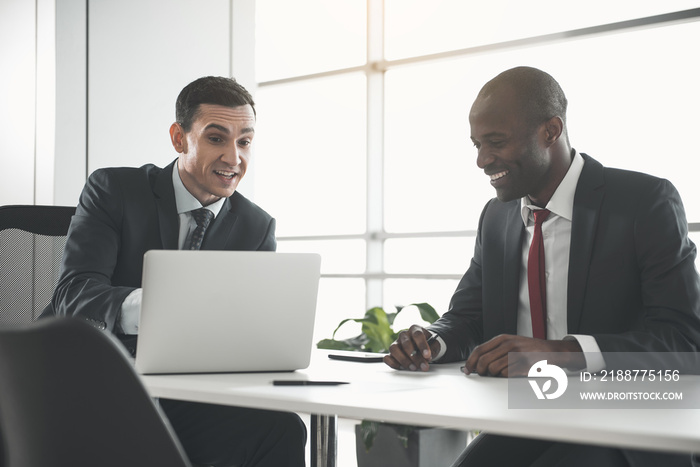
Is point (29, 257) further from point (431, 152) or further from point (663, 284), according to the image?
point (431, 152)

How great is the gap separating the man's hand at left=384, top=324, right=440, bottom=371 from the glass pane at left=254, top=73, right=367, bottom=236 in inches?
155

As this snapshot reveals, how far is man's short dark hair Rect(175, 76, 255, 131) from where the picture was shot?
2385 mm

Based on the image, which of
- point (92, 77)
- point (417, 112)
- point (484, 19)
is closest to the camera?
point (92, 77)

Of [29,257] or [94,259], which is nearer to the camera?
[94,259]

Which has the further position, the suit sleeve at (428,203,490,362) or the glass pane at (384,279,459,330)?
the glass pane at (384,279,459,330)

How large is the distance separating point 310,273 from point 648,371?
2.29ft

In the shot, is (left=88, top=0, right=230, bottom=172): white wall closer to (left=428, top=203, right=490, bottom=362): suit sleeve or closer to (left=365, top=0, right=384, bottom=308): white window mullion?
(left=365, top=0, right=384, bottom=308): white window mullion

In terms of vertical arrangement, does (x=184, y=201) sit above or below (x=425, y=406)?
above

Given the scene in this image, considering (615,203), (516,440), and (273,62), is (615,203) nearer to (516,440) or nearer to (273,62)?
(516,440)

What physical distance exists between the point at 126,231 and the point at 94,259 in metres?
0.15

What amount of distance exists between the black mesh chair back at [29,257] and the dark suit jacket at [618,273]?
124cm

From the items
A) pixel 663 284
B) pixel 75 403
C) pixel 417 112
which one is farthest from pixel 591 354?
pixel 417 112

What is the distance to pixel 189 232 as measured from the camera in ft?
7.66

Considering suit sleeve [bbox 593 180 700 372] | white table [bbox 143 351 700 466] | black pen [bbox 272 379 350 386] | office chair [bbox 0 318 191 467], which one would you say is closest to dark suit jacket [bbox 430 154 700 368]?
suit sleeve [bbox 593 180 700 372]
